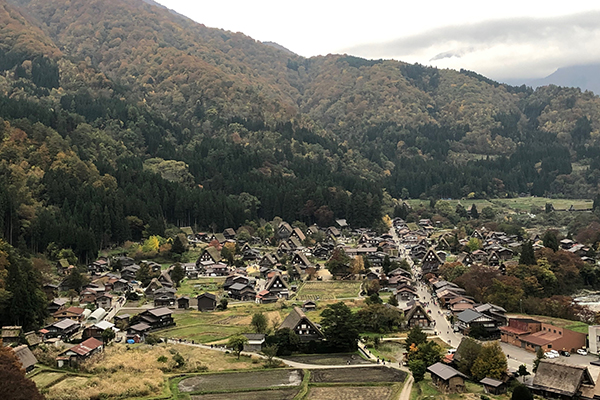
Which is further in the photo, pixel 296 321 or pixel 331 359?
pixel 296 321

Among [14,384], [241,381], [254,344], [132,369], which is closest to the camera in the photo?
[14,384]

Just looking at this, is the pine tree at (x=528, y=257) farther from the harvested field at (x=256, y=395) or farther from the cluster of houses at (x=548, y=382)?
the harvested field at (x=256, y=395)

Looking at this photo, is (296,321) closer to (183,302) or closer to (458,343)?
(458,343)

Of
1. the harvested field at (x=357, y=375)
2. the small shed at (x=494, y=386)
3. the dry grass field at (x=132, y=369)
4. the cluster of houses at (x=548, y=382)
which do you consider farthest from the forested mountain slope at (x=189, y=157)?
the small shed at (x=494, y=386)

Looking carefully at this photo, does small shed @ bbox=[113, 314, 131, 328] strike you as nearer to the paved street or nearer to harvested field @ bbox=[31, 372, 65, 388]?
harvested field @ bbox=[31, 372, 65, 388]

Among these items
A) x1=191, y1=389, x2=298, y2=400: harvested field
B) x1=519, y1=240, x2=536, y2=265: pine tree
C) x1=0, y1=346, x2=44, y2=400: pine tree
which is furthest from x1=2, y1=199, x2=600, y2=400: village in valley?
x1=0, y1=346, x2=44, y2=400: pine tree

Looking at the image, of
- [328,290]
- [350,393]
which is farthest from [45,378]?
[328,290]
